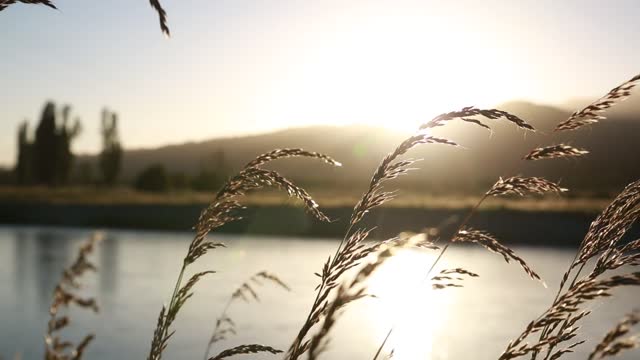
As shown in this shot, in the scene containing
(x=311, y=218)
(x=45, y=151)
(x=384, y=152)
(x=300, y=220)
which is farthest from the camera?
(x=384, y=152)

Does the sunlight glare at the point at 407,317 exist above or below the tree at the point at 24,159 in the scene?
above

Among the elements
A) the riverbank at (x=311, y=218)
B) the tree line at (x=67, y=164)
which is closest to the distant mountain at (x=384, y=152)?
the tree line at (x=67, y=164)

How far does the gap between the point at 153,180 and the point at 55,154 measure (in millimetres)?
12350

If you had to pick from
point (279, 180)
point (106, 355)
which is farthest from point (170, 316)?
point (106, 355)

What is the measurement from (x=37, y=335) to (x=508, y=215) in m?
30.7

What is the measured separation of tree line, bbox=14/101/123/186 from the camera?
276ft

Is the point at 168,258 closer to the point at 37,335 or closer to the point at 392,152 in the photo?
the point at 37,335

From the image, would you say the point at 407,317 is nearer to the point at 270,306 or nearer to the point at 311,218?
the point at 270,306

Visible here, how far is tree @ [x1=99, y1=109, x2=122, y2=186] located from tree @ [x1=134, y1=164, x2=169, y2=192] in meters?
6.64

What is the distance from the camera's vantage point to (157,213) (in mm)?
46625

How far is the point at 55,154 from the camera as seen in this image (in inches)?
3324

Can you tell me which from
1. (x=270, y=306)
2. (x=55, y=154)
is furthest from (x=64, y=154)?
(x=270, y=306)

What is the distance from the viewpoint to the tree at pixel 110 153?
287 ft

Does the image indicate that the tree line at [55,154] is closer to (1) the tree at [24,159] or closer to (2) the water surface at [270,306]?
(1) the tree at [24,159]
